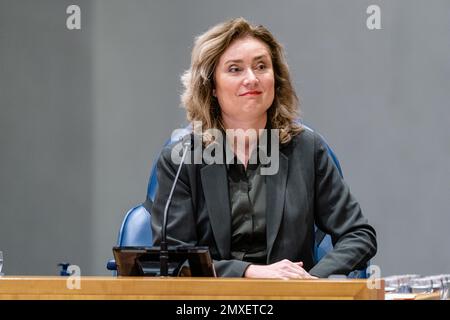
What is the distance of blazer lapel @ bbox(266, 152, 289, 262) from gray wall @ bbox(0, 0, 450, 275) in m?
1.55

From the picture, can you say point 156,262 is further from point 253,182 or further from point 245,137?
point 245,137

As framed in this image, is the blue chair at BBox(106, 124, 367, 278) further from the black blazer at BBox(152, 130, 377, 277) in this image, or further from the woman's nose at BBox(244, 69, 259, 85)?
the woman's nose at BBox(244, 69, 259, 85)

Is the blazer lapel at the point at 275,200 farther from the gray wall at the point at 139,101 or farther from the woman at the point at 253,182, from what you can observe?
the gray wall at the point at 139,101

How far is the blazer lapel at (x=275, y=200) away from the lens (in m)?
2.95

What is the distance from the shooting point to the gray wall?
4.48 m

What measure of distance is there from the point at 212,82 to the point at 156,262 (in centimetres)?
105

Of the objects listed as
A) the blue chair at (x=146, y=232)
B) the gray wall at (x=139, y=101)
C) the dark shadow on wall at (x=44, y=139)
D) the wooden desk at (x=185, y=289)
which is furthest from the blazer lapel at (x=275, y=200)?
the dark shadow on wall at (x=44, y=139)

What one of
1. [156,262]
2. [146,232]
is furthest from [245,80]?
[156,262]

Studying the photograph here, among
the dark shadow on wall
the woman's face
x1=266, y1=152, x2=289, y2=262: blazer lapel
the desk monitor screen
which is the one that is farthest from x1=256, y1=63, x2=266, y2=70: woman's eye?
the dark shadow on wall

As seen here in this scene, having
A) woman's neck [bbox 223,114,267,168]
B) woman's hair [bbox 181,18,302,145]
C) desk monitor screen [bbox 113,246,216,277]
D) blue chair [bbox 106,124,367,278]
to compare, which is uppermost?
woman's hair [bbox 181,18,302,145]

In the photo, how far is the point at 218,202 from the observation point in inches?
118

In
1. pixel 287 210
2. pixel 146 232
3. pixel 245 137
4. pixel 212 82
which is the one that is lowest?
pixel 146 232
